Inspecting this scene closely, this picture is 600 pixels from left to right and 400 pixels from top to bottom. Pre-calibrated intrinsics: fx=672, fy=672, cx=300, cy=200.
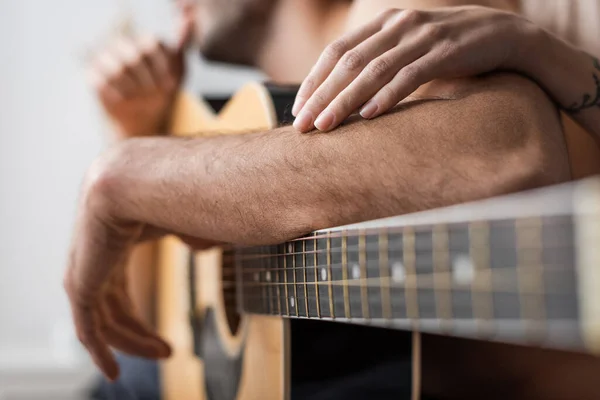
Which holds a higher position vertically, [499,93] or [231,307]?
[499,93]

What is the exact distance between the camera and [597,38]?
0.76 meters

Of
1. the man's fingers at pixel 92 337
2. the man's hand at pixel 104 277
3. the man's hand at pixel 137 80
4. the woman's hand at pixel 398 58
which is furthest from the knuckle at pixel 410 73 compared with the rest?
the man's hand at pixel 137 80

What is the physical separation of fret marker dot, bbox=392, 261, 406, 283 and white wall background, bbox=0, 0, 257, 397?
148 centimetres

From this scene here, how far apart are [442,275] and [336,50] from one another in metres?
0.26

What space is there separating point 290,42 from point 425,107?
0.64 m

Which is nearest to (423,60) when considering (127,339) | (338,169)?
(338,169)

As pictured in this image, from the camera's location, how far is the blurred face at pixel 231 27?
3.84 feet

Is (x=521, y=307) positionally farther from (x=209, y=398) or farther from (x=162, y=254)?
(x=162, y=254)

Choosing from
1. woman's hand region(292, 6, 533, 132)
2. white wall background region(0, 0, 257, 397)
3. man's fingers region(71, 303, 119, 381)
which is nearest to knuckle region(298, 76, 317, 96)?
woman's hand region(292, 6, 533, 132)

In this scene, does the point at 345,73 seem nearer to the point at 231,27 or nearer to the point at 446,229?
the point at 446,229

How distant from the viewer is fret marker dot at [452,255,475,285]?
37 cm

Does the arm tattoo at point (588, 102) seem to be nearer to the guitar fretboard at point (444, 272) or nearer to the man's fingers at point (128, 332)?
the guitar fretboard at point (444, 272)

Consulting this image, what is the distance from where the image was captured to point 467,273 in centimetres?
37

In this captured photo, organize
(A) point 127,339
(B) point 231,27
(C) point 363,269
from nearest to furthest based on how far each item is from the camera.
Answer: (C) point 363,269
(A) point 127,339
(B) point 231,27
